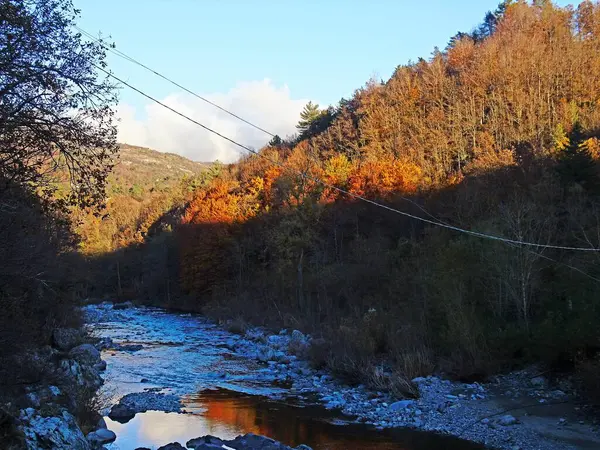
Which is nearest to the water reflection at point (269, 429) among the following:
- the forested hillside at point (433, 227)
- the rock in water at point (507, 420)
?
the rock in water at point (507, 420)

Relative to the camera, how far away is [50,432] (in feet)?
31.3

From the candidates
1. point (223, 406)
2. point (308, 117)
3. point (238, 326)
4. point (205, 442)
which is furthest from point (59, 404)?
point (308, 117)

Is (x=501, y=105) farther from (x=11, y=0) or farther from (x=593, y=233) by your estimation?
(x=11, y=0)

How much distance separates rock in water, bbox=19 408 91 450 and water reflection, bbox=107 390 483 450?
3.03 meters

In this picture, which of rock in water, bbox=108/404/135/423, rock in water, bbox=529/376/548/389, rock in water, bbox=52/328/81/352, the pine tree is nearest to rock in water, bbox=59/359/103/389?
rock in water, bbox=108/404/135/423

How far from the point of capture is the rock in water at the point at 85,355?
65.7ft

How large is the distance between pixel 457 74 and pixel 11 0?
64903mm

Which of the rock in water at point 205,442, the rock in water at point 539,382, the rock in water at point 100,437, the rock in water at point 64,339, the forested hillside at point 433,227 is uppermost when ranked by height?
the forested hillside at point 433,227

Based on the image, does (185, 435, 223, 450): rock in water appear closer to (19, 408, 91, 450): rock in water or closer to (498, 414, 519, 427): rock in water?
(19, 408, 91, 450): rock in water

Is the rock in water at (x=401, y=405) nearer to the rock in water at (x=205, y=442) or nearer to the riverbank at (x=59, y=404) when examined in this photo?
the rock in water at (x=205, y=442)

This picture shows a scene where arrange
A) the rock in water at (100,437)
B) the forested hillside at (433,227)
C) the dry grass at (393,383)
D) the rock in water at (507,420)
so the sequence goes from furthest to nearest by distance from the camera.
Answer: the forested hillside at (433,227) → the dry grass at (393,383) → the rock in water at (507,420) → the rock in water at (100,437)

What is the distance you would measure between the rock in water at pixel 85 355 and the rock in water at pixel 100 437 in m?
6.52

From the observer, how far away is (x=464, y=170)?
4862cm

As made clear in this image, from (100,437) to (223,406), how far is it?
16.3 ft
